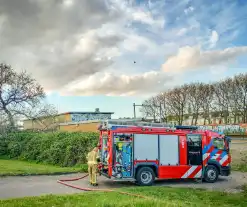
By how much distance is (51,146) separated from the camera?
2605cm

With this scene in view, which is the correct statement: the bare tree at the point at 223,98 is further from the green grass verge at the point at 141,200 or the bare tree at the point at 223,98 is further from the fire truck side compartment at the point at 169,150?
the green grass verge at the point at 141,200

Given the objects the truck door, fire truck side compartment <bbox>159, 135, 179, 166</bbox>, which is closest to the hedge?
fire truck side compartment <bbox>159, 135, 179, 166</bbox>

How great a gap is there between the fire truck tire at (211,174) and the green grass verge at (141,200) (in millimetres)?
4160

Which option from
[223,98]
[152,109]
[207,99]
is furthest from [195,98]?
[152,109]

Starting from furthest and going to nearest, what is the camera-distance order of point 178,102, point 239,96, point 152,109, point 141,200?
point 152,109
point 178,102
point 239,96
point 141,200

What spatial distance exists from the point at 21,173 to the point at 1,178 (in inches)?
48.1

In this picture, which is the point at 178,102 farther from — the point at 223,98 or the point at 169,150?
the point at 169,150

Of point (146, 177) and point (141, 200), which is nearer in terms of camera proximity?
point (141, 200)

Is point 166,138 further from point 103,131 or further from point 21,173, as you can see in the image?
point 21,173

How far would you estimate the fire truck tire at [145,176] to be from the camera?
15.8 m

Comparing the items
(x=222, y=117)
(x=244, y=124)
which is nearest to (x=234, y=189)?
(x=244, y=124)

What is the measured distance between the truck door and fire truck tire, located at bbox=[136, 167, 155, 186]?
2248mm

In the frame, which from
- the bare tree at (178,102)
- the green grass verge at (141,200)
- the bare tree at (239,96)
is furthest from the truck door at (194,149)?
the bare tree at (178,102)

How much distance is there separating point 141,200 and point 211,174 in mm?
8938
